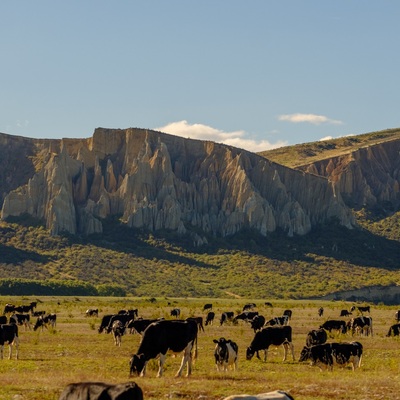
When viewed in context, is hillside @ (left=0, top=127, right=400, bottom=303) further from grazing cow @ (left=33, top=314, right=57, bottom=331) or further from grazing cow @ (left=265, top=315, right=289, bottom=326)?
grazing cow @ (left=265, top=315, right=289, bottom=326)

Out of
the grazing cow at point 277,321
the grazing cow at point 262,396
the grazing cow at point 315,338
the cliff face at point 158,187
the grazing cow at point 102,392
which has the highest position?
the cliff face at point 158,187

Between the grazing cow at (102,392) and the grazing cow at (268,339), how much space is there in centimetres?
1554

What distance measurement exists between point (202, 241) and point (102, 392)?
12421cm

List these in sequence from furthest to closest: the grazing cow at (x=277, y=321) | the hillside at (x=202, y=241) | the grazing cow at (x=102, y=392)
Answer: the hillside at (x=202, y=241)
the grazing cow at (x=277, y=321)
the grazing cow at (x=102, y=392)

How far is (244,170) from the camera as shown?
153375 millimetres

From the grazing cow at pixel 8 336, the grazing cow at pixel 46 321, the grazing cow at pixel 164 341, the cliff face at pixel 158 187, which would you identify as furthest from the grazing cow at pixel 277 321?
the cliff face at pixel 158 187

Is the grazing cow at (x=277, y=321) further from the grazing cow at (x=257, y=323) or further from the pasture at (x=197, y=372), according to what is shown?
the pasture at (x=197, y=372)

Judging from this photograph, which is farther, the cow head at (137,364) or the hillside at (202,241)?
the hillside at (202,241)

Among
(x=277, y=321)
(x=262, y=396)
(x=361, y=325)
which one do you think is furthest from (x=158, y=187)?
(x=262, y=396)

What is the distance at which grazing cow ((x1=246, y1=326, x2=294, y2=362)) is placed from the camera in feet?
97.2

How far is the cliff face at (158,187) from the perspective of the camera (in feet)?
→ 456

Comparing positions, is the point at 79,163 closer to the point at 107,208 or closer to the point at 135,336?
the point at 107,208

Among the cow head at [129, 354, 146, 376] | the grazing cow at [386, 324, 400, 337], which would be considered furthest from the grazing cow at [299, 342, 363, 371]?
the grazing cow at [386, 324, 400, 337]

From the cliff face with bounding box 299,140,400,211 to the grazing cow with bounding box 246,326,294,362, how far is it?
143 m
